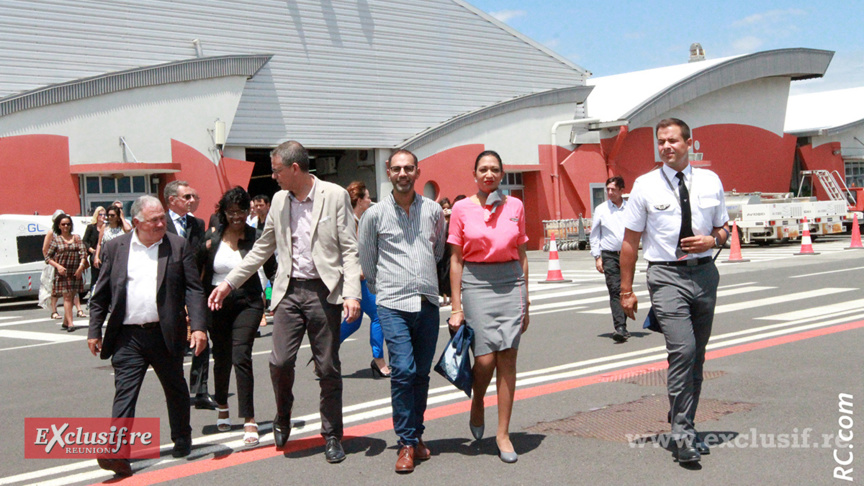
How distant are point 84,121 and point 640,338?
17.6m

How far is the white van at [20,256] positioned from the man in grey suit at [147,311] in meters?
12.9

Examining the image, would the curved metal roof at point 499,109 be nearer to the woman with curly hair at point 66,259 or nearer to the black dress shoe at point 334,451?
the woman with curly hair at point 66,259

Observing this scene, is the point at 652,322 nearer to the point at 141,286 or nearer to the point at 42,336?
the point at 141,286

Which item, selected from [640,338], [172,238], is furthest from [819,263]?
[172,238]

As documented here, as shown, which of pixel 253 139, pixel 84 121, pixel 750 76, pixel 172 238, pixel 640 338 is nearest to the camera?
pixel 172 238

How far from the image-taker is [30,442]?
627 cm

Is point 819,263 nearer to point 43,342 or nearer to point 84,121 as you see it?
point 43,342

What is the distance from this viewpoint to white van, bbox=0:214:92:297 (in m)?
17.6

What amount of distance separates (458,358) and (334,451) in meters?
0.97

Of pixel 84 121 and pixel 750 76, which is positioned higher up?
pixel 750 76

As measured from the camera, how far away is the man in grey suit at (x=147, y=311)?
5348 mm

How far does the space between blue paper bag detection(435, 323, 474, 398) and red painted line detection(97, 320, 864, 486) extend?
1088mm

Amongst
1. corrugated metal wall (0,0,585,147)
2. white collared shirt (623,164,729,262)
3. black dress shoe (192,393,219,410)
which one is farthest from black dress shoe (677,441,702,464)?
corrugated metal wall (0,0,585,147)

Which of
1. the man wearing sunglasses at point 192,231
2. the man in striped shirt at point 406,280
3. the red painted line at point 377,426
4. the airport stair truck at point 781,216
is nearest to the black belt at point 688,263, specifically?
the man in striped shirt at point 406,280
